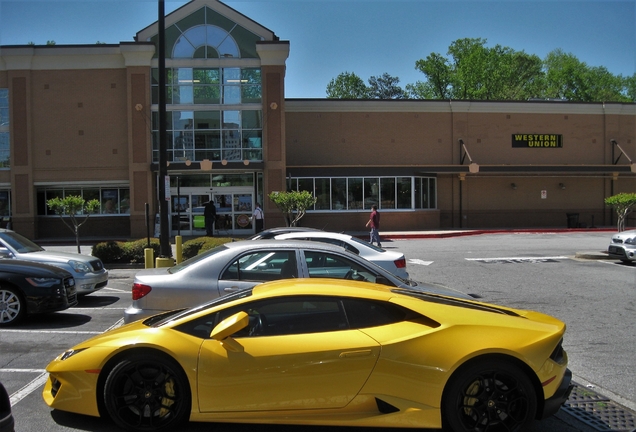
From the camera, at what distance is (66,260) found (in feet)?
35.6

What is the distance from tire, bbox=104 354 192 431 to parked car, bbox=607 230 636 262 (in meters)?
15.2

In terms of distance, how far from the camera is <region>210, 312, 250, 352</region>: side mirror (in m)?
4.28

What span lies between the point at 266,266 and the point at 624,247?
13.3 m

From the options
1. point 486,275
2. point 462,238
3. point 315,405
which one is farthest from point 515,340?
point 462,238

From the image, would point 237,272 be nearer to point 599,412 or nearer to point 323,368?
point 323,368

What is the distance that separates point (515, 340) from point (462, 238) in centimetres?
2297

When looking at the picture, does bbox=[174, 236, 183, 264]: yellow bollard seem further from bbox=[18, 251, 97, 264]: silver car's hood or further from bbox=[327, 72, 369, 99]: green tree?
bbox=[327, 72, 369, 99]: green tree

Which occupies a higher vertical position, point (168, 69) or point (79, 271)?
point (168, 69)

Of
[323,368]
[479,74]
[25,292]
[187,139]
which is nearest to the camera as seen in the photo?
[323,368]

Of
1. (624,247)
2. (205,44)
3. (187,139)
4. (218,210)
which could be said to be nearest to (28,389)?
(624,247)

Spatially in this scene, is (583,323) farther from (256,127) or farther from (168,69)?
(168,69)

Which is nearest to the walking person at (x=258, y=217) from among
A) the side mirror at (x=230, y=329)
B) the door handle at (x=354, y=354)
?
the side mirror at (x=230, y=329)

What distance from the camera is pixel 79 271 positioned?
1081 cm

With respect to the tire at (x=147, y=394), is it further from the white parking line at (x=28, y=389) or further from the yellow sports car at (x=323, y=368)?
the white parking line at (x=28, y=389)
